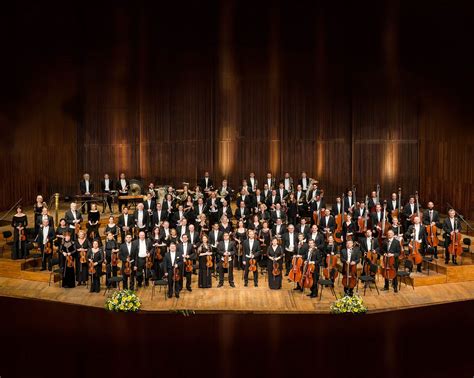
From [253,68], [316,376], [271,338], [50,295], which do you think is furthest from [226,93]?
[316,376]

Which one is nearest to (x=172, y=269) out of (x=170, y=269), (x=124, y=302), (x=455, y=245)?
(x=170, y=269)

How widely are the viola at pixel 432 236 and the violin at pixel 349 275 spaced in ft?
4.99

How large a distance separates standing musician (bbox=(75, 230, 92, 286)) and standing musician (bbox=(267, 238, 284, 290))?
2512mm

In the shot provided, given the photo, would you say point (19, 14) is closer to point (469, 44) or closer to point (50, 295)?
point (50, 295)

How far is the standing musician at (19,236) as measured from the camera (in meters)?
9.98

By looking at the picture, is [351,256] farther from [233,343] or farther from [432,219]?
[233,343]

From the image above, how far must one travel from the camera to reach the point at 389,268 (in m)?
9.08

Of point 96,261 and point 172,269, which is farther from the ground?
point 96,261

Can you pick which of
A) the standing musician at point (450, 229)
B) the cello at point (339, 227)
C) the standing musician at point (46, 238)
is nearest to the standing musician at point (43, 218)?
the standing musician at point (46, 238)

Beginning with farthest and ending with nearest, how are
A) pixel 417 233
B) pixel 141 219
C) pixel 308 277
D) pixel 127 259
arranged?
pixel 141 219 < pixel 417 233 < pixel 127 259 < pixel 308 277

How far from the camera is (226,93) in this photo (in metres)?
13.8

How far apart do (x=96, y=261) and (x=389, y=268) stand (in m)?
3.92

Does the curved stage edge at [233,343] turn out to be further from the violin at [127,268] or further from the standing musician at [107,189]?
the standing musician at [107,189]

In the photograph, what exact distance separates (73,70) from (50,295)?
626 cm
